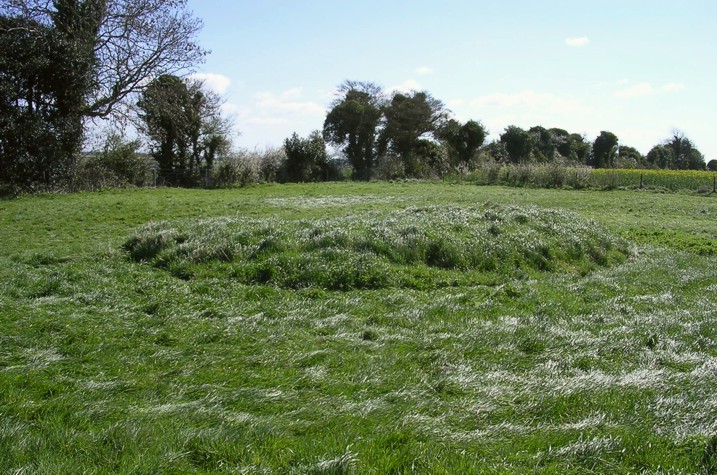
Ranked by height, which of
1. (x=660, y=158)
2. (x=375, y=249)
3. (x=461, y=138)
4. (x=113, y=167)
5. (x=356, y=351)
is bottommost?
Answer: (x=356, y=351)

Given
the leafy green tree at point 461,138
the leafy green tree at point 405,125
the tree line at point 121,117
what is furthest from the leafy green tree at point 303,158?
the leafy green tree at point 461,138

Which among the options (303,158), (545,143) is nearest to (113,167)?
(303,158)

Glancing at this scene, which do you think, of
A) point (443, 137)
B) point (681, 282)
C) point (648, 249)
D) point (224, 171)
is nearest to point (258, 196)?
point (224, 171)

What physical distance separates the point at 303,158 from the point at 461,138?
18745 mm

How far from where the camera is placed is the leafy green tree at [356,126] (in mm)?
44219

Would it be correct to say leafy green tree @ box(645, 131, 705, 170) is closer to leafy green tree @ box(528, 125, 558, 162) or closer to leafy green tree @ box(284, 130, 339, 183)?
leafy green tree @ box(528, 125, 558, 162)

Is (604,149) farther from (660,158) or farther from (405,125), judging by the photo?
(405,125)

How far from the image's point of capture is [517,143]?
185 ft

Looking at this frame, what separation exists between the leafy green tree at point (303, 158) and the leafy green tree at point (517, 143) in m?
24.6

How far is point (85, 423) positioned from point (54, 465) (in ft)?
2.05

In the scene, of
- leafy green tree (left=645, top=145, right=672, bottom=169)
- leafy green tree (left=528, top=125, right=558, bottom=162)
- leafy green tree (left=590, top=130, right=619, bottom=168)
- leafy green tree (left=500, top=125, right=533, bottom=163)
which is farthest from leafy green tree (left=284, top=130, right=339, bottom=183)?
leafy green tree (left=645, top=145, right=672, bottom=169)

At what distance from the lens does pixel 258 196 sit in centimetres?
2575

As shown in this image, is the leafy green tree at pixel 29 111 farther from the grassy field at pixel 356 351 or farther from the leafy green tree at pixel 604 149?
the leafy green tree at pixel 604 149

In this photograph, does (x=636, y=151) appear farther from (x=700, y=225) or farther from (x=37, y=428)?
(x=37, y=428)
